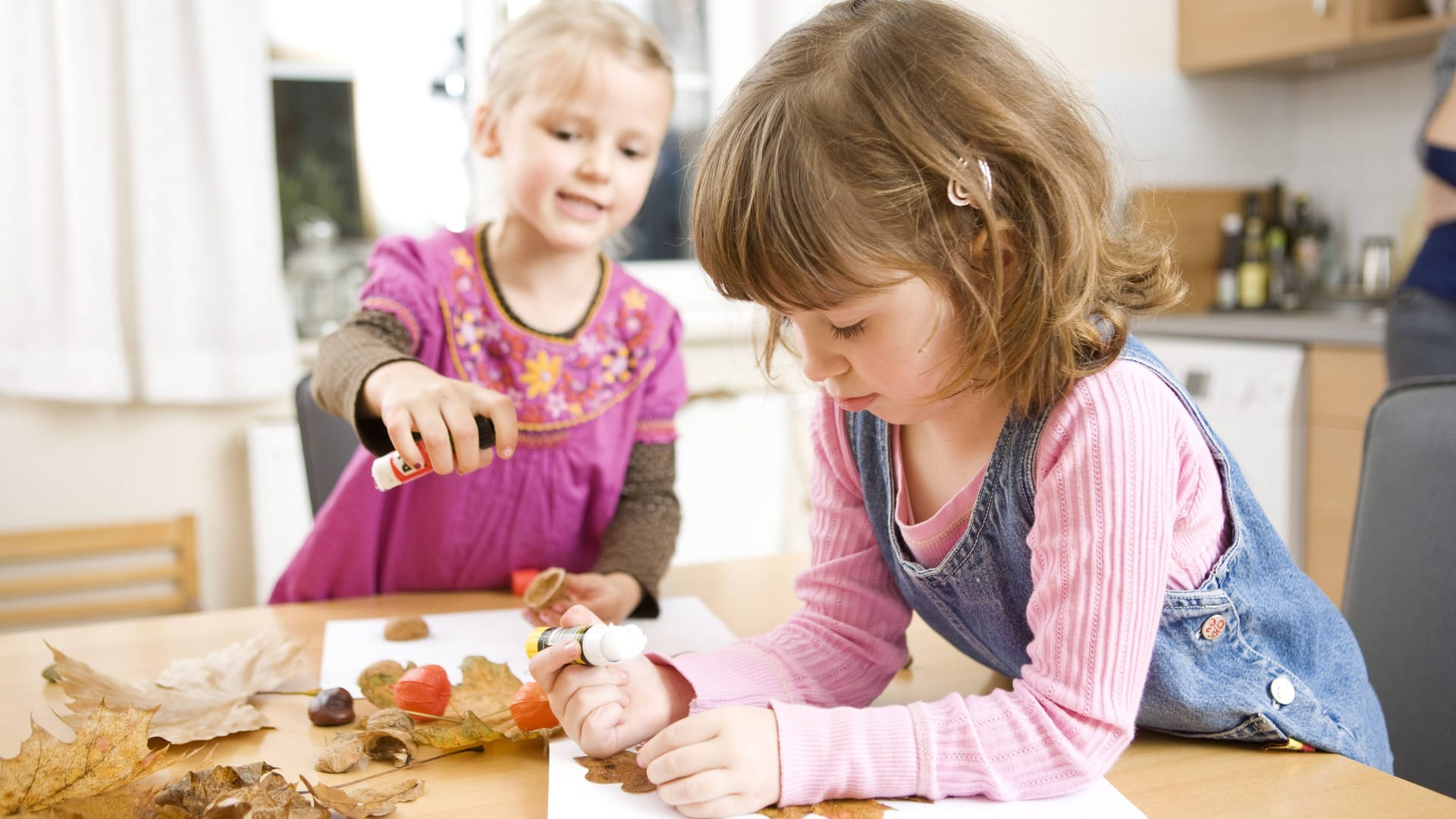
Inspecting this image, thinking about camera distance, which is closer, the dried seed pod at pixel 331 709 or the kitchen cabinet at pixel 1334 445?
the dried seed pod at pixel 331 709

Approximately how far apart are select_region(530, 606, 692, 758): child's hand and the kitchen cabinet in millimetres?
2220

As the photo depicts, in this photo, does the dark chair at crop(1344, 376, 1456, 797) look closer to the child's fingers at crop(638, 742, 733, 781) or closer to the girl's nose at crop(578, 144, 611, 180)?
the child's fingers at crop(638, 742, 733, 781)

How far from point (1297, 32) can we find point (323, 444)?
277cm

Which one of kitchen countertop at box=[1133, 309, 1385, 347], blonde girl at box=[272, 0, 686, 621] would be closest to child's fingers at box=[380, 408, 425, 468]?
blonde girl at box=[272, 0, 686, 621]

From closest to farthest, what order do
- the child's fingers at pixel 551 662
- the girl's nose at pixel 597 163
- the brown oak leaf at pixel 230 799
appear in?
the brown oak leaf at pixel 230 799
the child's fingers at pixel 551 662
the girl's nose at pixel 597 163

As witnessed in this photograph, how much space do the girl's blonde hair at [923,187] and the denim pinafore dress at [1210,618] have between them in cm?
7

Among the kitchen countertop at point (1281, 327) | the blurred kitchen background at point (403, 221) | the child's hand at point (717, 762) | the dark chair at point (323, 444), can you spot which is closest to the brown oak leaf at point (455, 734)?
the child's hand at point (717, 762)

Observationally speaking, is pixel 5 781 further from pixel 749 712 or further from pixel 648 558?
pixel 648 558

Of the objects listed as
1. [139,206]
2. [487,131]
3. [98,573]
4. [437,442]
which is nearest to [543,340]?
[487,131]

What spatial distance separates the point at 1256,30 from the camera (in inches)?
127

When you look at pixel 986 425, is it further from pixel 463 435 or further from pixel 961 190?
Result: pixel 463 435

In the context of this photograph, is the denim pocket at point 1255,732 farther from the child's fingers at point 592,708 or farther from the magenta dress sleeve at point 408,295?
the magenta dress sleeve at point 408,295

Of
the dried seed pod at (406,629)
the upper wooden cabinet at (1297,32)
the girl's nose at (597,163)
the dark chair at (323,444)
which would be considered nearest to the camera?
the dried seed pod at (406,629)

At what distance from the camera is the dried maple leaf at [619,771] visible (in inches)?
27.7
